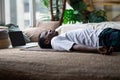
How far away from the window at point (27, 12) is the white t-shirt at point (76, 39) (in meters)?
1.85

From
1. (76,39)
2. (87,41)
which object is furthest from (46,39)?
(87,41)

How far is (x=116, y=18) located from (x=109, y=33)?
1.60m

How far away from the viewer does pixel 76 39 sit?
2.49m

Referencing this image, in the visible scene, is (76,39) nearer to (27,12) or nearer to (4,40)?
(4,40)

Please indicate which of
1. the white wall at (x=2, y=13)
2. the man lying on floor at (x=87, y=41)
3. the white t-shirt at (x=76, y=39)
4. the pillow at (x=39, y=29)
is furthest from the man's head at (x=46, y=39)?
the white wall at (x=2, y=13)

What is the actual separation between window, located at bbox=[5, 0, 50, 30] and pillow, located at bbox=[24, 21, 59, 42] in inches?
19.5

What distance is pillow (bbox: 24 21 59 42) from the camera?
3.65 m

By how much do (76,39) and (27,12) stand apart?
7.01 ft

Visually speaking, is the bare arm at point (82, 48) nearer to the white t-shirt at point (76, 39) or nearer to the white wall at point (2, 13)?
the white t-shirt at point (76, 39)

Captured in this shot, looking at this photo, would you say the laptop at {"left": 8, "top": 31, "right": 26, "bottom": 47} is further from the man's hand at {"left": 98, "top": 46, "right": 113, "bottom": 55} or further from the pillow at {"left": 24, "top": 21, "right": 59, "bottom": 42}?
the man's hand at {"left": 98, "top": 46, "right": 113, "bottom": 55}

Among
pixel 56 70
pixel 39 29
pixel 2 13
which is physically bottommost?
pixel 56 70

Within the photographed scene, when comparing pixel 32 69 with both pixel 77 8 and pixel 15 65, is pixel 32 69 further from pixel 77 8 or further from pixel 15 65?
pixel 77 8

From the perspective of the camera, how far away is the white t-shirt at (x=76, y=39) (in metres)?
2.38

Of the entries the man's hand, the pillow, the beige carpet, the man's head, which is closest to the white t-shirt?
the man's head
